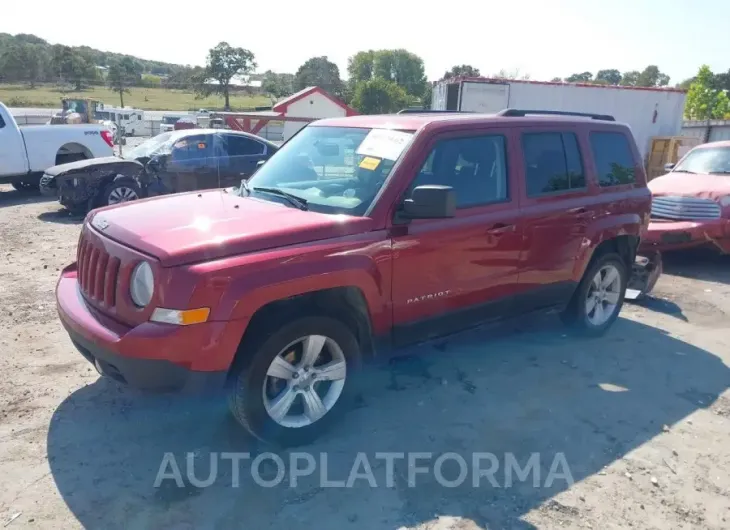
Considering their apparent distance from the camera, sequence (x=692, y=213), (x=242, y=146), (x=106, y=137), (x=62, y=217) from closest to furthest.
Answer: (x=692, y=213), (x=62, y=217), (x=242, y=146), (x=106, y=137)

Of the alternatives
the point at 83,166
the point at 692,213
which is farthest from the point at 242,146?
the point at 692,213

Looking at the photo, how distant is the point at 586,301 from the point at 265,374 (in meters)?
3.37

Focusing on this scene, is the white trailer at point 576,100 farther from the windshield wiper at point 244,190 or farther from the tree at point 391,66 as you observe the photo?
the tree at point 391,66

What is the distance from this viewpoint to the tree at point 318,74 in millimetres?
77688

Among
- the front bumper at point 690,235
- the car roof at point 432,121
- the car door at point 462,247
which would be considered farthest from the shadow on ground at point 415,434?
the front bumper at point 690,235

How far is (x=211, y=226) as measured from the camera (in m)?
3.50

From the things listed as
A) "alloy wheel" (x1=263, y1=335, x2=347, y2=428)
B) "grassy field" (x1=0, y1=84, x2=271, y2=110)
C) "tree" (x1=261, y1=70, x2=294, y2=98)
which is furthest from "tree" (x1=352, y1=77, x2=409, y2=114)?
"alloy wheel" (x1=263, y1=335, x2=347, y2=428)

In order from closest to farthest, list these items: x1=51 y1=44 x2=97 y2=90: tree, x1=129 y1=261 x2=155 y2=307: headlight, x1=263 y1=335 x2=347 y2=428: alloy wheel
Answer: x1=129 y1=261 x2=155 y2=307: headlight → x1=263 y1=335 x2=347 y2=428: alloy wheel → x1=51 y1=44 x2=97 y2=90: tree

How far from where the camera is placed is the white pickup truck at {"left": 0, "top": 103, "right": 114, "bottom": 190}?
11602 millimetres

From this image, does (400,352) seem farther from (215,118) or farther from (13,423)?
(215,118)

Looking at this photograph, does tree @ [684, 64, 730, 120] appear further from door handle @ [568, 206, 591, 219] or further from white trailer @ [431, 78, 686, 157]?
door handle @ [568, 206, 591, 219]

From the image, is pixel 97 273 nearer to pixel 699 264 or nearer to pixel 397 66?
pixel 699 264

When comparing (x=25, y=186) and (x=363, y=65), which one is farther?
(x=363, y=65)

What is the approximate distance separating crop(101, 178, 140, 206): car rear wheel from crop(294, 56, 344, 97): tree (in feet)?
222
